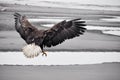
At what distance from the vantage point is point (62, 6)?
2086 mm

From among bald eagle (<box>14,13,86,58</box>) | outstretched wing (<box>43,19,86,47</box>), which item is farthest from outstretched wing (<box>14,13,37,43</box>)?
outstretched wing (<box>43,19,86,47</box>)

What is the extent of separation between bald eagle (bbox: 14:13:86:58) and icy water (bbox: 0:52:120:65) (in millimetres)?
73

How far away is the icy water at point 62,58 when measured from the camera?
2.01 meters

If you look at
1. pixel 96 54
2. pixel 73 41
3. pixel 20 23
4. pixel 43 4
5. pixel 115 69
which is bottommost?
pixel 115 69

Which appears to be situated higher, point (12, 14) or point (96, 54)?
point (12, 14)

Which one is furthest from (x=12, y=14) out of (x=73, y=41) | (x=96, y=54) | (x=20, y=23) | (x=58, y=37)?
(x=96, y=54)

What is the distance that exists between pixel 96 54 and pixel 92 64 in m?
0.10

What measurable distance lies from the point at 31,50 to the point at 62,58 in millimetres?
310

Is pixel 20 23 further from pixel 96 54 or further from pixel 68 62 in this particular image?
pixel 96 54

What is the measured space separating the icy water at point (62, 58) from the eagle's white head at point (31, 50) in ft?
0.19

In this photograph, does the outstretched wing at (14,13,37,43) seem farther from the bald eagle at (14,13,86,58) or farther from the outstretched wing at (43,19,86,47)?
the outstretched wing at (43,19,86,47)

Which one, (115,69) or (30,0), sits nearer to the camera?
(30,0)

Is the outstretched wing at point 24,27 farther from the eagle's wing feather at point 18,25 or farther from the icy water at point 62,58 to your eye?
the icy water at point 62,58

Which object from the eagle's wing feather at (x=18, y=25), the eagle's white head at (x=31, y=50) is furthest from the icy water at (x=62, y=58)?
the eagle's wing feather at (x=18, y=25)
